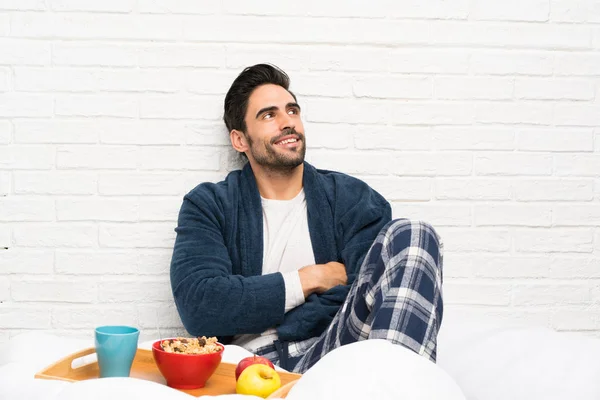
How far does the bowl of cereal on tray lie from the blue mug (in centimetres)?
7

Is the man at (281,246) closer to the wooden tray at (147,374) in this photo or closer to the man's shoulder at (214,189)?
the man's shoulder at (214,189)

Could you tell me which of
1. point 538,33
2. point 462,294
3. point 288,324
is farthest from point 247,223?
point 538,33

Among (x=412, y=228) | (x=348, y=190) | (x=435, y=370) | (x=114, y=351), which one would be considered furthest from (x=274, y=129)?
(x=435, y=370)

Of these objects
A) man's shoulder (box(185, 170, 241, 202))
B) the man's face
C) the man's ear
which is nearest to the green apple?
man's shoulder (box(185, 170, 241, 202))

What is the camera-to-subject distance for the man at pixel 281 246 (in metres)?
1.96

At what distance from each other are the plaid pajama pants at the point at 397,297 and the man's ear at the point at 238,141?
28.8 inches

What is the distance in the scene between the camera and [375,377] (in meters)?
1.27

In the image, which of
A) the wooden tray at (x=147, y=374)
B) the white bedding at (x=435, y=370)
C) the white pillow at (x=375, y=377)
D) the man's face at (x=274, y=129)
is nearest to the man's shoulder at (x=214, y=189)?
the man's face at (x=274, y=129)

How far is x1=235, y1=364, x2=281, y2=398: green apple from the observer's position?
146 centimetres

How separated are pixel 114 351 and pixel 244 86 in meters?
1.22

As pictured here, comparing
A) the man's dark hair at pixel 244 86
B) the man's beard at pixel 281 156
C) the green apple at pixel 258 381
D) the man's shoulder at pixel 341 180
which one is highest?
the man's dark hair at pixel 244 86

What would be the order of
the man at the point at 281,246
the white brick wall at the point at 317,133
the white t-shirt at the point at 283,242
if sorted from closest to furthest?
1. the man at the point at 281,246
2. the white t-shirt at the point at 283,242
3. the white brick wall at the point at 317,133

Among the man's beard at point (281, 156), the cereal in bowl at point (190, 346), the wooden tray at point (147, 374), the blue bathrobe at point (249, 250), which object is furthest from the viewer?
the man's beard at point (281, 156)

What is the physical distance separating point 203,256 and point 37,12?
107cm
